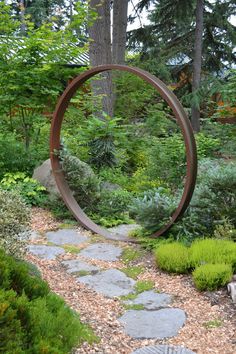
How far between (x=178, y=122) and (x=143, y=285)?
1.62m

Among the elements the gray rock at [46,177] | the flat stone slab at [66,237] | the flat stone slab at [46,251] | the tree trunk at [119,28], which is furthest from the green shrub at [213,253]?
the tree trunk at [119,28]

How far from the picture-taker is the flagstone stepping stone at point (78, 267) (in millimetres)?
3944

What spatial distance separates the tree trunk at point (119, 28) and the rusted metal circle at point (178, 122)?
20.0 feet

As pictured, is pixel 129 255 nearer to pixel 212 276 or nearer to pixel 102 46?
pixel 212 276

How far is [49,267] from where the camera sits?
13.0ft

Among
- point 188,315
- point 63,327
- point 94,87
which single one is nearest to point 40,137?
point 94,87

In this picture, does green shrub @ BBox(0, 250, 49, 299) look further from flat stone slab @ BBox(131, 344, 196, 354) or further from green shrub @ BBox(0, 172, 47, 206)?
green shrub @ BBox(0, 172, 47, 206)

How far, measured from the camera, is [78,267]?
13.2 feet

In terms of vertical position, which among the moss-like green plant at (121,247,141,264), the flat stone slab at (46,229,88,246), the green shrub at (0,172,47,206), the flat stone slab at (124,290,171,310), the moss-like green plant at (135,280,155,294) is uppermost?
the green shrub at (0,172,47,206)

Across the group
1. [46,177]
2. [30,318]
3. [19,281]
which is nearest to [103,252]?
[46,177]

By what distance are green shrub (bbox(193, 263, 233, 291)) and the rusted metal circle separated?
0.97 meters

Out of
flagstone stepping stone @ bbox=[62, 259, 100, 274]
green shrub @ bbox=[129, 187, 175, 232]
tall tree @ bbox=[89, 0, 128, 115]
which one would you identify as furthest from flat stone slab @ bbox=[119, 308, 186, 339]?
tall tree @ bbox=[89, 0, 128, 115]

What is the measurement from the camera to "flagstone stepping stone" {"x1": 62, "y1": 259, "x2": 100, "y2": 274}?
12.9ft

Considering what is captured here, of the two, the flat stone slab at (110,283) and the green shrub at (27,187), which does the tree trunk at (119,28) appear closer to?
the green shrub at (27,187)
